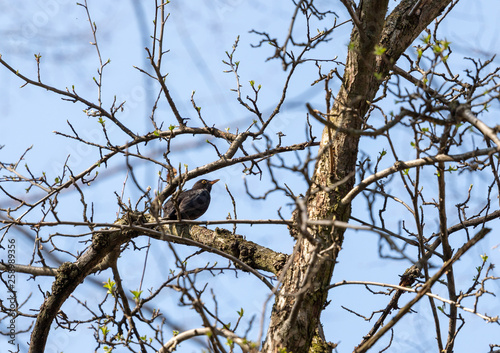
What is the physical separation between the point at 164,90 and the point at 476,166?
2310 millimetres

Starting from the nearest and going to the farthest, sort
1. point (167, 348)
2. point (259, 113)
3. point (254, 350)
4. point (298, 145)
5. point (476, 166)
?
point (254, 350) → point (476, 166) → point (167, 348) → point (259, 113) → point (298, 145)

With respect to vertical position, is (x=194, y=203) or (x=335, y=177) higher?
(x=194, y=203)

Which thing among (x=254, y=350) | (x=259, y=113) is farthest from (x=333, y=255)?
(x=259, y=113)

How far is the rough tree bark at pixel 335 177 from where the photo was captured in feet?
Result: 10.9

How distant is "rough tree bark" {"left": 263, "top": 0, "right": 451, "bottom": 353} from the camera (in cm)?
331

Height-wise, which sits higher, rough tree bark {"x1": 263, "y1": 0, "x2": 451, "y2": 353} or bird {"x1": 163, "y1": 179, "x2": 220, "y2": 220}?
bird {"x1": 163, "y1": 179, "x2": 220, "y2": 220}

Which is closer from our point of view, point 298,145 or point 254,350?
point 254,350

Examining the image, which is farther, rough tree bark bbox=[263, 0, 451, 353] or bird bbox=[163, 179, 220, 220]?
bird bbox=[163, 179, 220, 220]

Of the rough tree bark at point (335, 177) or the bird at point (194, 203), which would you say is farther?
the bird at point (194, 203)

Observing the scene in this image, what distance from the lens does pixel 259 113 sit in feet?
15.1

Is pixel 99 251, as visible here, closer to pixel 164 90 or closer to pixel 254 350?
pixel 164 90

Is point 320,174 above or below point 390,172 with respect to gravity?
above

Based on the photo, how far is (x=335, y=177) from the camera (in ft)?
11.8

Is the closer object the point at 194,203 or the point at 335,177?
the point at 335,177
